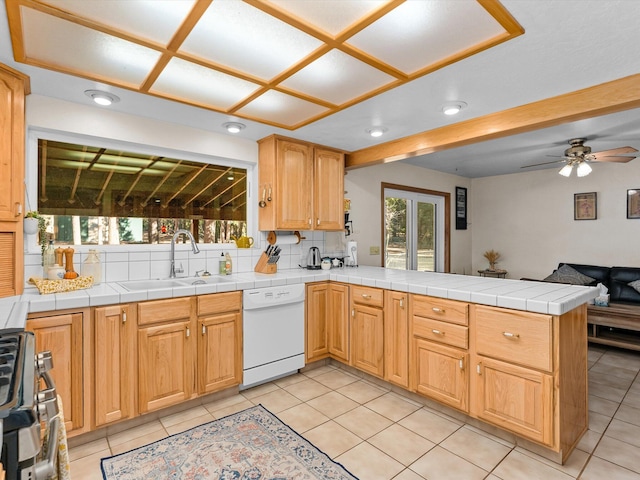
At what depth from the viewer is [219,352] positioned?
2607 mm

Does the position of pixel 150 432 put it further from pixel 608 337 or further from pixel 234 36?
pixel 608 337

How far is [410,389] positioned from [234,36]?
2531 millimetres

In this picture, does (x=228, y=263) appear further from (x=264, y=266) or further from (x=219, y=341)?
(x=219, y=341)

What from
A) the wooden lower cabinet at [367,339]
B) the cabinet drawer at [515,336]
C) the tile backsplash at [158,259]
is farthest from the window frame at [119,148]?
the cabinet drawer at [515,336]

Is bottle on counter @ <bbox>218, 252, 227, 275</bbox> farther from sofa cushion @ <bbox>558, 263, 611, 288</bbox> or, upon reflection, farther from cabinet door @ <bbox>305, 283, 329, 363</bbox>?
sofa cushion @ <bbox>558, 263, 611, 288</bbox>

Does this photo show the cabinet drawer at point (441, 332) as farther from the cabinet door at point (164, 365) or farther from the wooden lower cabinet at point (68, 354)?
the wooden lower cabinet at point (68, 354)

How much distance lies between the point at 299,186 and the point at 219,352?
1.68m

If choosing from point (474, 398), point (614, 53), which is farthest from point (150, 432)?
point (614, 53)

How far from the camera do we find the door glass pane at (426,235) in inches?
205

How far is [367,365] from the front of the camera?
116 inches

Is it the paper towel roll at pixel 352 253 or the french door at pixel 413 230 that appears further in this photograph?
the french door at pixel 413 230

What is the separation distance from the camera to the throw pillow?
14.4 feet

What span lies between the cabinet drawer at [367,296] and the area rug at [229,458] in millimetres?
1149

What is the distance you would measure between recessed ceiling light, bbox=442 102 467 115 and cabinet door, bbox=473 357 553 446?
1715 mm
